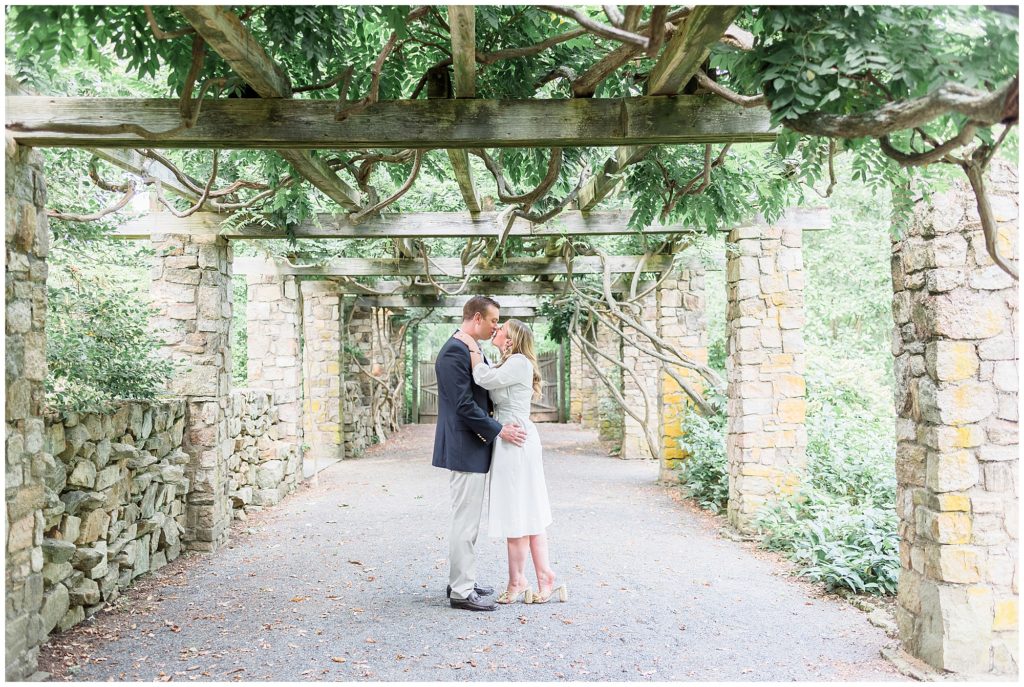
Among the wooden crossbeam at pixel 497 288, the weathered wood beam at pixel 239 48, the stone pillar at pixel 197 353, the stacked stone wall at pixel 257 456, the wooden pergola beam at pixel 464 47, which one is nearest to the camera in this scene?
the weathered wood beam at pixel 239 48

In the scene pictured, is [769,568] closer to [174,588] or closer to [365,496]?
[174,588]

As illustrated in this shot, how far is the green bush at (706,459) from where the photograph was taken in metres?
8.09

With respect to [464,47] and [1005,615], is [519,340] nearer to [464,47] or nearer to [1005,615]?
[464,47]

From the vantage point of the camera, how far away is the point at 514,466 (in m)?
4.48

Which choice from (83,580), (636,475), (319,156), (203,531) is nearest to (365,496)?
(203,531)

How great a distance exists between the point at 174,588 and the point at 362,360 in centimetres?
994

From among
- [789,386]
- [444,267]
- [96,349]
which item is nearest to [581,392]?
[444,267]

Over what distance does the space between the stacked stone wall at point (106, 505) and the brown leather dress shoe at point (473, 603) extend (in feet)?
6.79

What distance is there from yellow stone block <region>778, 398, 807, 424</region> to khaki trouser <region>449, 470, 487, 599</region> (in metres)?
3.63

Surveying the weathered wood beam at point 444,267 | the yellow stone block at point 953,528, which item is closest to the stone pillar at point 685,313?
the weathered wood beam at point 444,267

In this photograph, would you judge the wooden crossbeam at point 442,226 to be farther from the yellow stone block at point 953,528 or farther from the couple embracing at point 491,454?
the yellow stone block at point 953,528

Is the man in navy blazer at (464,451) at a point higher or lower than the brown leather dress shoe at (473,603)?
higher

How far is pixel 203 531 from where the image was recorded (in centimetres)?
618

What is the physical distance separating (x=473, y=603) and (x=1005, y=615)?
8.74 feet
